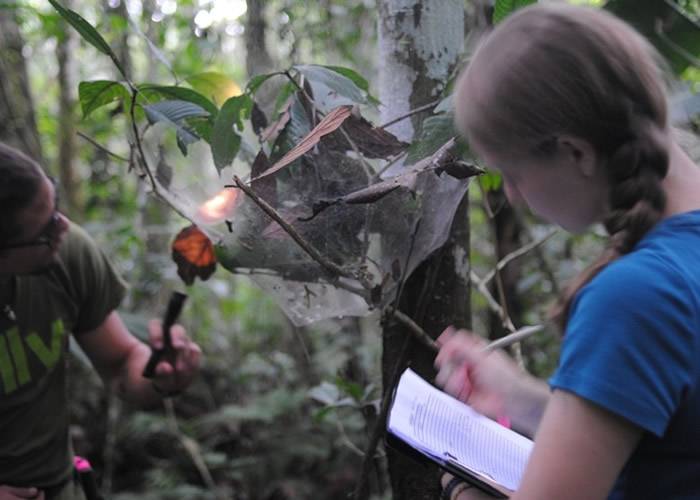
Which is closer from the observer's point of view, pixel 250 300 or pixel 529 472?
pixel 529 472

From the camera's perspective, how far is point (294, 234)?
44.5 inches

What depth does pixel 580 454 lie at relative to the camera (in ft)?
2.22

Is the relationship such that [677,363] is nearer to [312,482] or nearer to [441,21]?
[441,21]

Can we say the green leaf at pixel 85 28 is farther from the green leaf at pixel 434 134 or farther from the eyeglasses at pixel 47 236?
the eyeglasses at pixel 47 236

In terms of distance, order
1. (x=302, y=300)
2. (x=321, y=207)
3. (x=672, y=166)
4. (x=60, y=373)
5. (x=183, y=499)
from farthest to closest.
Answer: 1. (x=183, y=499)
2. (x=60, y=373)
3. (x=302, y=300)
4. (x=321, y=207)
5. (x=672, y=166)

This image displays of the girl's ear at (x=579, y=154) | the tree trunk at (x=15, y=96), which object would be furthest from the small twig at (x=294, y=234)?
the tree trunk at (x=15, y=96)

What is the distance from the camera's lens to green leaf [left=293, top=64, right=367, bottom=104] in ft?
4.21

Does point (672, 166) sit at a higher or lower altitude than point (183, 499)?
higher

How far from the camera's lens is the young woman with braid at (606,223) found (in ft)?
2.19

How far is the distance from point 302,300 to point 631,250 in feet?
2.62

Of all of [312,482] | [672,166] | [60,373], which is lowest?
[312,482]

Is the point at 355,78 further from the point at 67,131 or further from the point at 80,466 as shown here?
the point at 67,131

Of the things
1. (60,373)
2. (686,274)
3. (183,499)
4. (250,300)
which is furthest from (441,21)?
(250,300)

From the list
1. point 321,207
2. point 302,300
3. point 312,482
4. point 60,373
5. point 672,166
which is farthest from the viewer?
point 312,482
